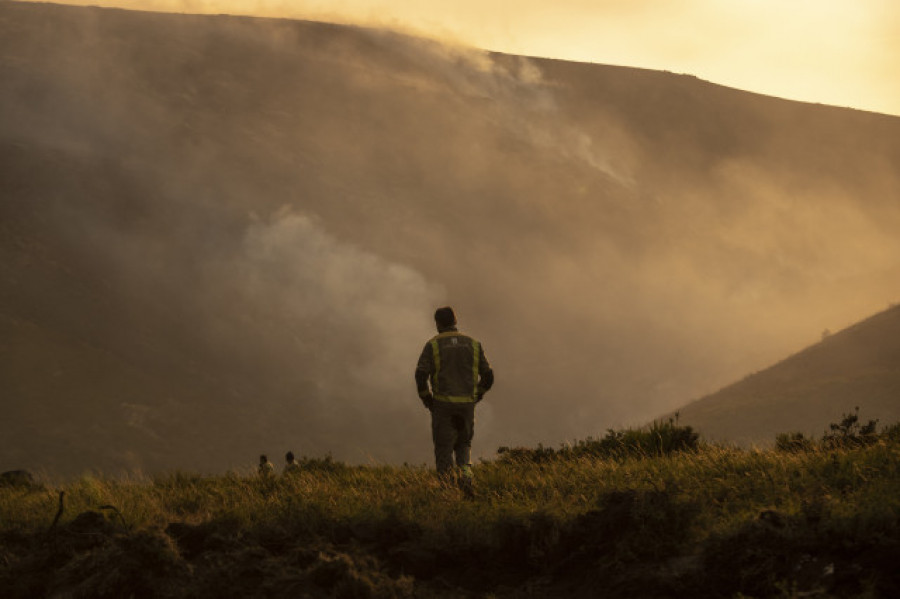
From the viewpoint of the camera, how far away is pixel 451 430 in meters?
12.5

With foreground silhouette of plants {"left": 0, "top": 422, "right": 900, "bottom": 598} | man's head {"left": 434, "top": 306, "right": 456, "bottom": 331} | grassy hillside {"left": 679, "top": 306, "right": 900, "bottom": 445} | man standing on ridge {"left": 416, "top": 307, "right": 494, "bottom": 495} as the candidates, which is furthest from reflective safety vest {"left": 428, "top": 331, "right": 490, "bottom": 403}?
grassy hillside {"left": 679, "top": 306, "right": 900, "bottom": 445}

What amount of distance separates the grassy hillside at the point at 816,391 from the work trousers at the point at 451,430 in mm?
76299

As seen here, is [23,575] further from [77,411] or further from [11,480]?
[77,411]

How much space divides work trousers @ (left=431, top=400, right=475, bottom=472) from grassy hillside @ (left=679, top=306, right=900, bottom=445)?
250ft

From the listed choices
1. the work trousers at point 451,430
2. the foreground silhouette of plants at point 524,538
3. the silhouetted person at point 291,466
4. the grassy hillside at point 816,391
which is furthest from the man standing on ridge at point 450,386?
the grassy hillside at point 816,391

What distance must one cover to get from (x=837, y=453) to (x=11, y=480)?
13.5 meters

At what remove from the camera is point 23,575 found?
1025cm

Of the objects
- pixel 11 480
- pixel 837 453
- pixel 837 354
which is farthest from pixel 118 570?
pixel 837 354

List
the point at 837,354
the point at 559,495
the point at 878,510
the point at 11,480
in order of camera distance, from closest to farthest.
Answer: the point at 878,510 → the point at 559,495 → the point at 11,480 → the point at 837,354

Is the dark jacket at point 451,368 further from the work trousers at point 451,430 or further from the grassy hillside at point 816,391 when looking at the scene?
the grassy hillside at point 816,391

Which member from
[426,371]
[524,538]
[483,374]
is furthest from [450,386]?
[524,538]

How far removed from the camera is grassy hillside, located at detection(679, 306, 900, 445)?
9362cm

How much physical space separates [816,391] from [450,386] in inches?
3728

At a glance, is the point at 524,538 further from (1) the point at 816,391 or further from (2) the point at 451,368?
(1) the point at 816,391
